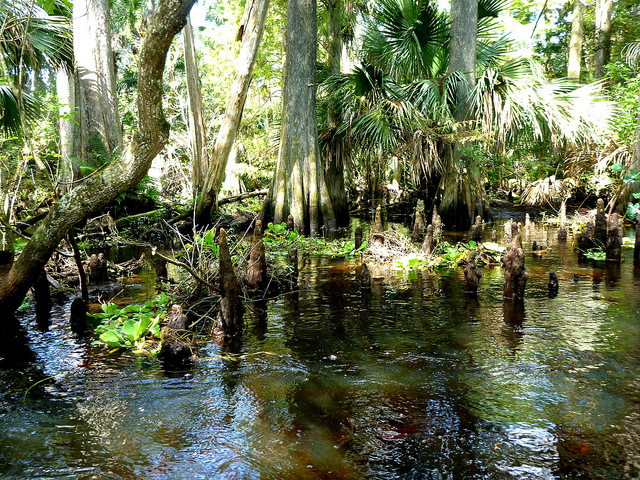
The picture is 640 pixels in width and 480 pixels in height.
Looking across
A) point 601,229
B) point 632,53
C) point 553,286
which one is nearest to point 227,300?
point 553,286

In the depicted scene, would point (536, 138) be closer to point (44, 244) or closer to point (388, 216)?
point (388, 216)

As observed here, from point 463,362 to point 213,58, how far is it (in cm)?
1679

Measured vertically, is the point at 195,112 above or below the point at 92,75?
below

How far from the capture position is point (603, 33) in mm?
16672

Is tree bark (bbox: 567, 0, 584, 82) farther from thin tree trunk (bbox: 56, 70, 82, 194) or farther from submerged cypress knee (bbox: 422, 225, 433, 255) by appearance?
thin tree trunk (bbox: 56, 70, 82, 194)

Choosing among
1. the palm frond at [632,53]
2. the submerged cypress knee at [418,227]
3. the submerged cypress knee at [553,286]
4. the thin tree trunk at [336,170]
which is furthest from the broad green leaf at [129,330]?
the palm frond at [632,53]

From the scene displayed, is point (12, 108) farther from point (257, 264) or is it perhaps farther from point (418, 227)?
point (418, 227)

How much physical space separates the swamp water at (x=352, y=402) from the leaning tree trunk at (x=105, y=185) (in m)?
0.63

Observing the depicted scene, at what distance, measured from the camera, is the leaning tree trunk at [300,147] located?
11.2m

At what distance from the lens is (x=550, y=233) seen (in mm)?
11477

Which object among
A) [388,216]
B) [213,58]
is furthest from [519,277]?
[213,58]

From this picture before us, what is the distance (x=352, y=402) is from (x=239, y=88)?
28.7 ft

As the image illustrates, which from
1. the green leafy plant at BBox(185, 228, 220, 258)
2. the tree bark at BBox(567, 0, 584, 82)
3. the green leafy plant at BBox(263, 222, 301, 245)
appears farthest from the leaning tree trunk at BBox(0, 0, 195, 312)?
the tree bark at BBox(567, 0, 584, 82)

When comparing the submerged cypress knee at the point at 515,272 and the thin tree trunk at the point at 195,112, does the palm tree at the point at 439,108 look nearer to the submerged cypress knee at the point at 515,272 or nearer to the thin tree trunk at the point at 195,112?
the thin tree trunk at the point at 195,112
